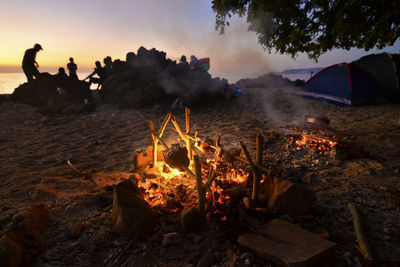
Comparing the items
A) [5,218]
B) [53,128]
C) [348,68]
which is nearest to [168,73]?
[53,128]

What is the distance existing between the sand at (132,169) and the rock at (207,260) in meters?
0.10

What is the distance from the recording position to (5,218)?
9.17 ft

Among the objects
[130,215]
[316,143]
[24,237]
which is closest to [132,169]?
[130,215]

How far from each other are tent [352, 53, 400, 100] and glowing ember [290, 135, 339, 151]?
787cm

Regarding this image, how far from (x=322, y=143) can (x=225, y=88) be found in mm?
7977

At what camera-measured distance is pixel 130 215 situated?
268 cm

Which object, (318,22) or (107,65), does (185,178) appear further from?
(107,65)

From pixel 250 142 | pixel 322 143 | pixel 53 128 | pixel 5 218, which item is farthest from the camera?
pixel 53 128

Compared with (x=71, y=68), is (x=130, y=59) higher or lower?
higher

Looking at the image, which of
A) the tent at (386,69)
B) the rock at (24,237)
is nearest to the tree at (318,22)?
the tent at (386,69)

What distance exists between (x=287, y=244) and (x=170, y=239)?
137 centimetres

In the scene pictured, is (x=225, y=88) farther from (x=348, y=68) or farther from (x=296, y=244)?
(x=296, y=244)

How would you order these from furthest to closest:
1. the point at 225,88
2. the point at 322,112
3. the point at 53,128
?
1. the point at 225,88
2. the point at 322,112
3. the point at 53,128

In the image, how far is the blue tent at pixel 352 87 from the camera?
9.58 metres
